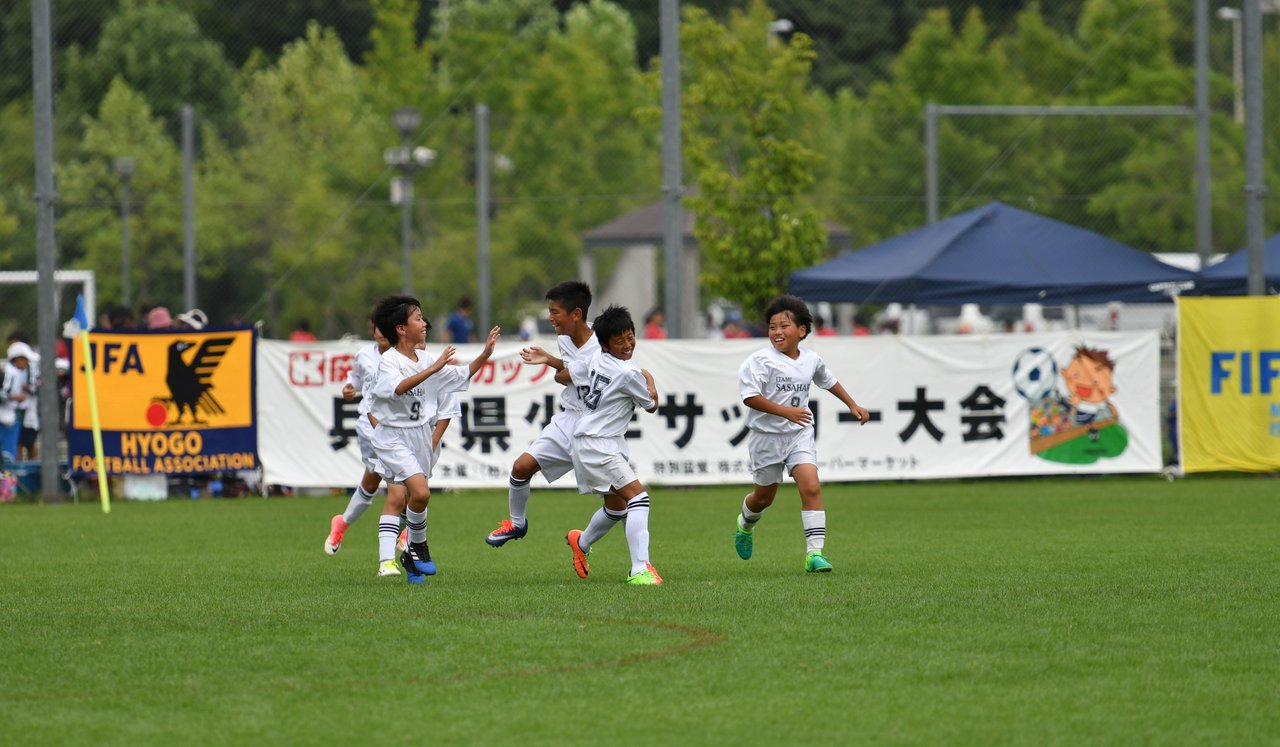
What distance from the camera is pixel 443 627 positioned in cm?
877

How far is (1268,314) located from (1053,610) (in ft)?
40.9

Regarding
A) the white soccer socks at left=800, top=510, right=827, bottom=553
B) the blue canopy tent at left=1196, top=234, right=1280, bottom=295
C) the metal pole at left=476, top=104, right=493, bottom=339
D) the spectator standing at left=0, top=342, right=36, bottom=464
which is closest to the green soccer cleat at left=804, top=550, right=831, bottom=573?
the white soccer socks at left=800, top=510, right=827, bottom=553

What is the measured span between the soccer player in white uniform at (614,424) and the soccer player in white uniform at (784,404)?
3.19 ft

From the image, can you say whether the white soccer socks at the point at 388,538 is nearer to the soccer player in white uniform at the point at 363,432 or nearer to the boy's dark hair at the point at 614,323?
the soccer player in white uniform at the point at 363,432

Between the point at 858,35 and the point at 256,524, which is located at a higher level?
the point at 858,35

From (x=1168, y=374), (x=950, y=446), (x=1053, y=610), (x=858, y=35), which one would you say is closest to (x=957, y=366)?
A: (x=950, y=446)

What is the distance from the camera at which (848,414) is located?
66.6ft

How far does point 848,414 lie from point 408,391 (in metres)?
10.0

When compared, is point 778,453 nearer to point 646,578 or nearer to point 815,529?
point 815,529

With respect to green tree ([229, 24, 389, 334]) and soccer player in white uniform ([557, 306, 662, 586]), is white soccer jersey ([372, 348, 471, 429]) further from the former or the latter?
green tree ([229, 24, 389, 334])

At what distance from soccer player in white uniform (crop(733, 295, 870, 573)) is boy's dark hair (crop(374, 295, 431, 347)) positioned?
7.07ft

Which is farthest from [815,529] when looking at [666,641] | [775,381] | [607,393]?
[666,641]

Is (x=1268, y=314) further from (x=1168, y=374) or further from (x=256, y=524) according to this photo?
(x=256, y=524)

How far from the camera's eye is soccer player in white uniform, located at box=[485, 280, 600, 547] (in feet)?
35.7
